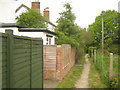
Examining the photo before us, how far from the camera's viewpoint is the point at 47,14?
30469mm

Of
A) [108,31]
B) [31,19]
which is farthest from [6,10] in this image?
[108,31]

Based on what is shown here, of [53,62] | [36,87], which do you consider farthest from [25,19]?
[36,87]

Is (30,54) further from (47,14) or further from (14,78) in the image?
(47,14)

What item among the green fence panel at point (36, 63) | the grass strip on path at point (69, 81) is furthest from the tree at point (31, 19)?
the green fence panel at point (36, 63)

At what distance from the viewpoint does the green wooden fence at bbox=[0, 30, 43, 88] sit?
9.61 feet

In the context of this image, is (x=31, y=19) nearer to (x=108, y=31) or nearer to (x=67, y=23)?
(x=67, y=23)

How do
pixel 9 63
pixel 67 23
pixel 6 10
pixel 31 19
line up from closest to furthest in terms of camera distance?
pixel 9 63 < pixel 6 10 < pixel 31 19 < pixel 67 23

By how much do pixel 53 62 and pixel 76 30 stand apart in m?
12.5

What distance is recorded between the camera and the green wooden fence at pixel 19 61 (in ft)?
9.61

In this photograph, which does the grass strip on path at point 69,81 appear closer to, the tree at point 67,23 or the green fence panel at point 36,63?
the green fence panel at point 36,63

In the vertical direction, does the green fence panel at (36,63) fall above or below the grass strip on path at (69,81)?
above

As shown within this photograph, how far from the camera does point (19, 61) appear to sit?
11.1ft

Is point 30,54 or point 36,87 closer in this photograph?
point 30,54

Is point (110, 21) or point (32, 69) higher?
point (110, 21)
